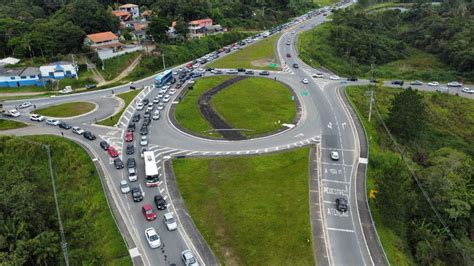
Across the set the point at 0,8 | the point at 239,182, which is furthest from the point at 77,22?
the point at 239,182

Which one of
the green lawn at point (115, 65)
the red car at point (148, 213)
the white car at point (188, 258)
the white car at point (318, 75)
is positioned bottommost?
the white car at point (188, 258)

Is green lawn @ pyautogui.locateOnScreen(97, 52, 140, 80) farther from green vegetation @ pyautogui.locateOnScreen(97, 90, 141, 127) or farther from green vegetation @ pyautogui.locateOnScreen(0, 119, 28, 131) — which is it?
green vegetation @ pyautogui.locateOnScreen(0, 119, 28, 131)

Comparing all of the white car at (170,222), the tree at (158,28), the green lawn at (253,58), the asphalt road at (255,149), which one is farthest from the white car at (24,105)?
the white car at (170,222)

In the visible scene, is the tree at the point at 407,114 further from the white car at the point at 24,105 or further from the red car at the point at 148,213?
the white car at the point at 24,105

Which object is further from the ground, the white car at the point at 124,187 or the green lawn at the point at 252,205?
the white car at the point at 124,187

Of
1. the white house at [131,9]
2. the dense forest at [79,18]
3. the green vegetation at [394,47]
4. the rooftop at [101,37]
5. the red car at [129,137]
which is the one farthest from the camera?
the white house at [131,9]

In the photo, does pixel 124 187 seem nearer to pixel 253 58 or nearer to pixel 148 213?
pixel 148 213

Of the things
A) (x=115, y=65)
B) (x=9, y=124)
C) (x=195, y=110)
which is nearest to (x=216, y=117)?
(x=195, y=110)
